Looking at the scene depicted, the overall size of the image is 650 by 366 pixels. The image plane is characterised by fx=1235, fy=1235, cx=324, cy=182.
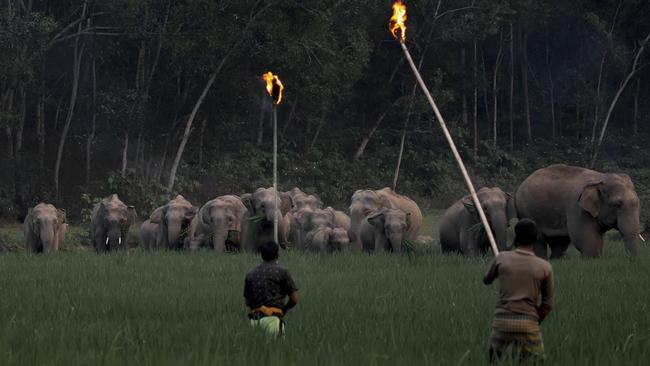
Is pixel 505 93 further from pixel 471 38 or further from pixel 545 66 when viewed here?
pixel 471 38

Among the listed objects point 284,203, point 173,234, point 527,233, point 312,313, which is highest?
point 284,203

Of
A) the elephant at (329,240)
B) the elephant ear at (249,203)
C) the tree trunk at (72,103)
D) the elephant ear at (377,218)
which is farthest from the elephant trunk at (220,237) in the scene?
the tree trunk at (72,103)

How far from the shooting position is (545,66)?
71688mm

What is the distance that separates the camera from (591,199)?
76.3 ft

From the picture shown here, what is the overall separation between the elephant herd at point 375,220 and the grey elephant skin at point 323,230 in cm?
3

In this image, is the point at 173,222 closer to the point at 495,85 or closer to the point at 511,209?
the point at 511,209

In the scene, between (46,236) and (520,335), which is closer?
(520,335)

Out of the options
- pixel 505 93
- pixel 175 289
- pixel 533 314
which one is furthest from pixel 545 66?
pixel 533 314

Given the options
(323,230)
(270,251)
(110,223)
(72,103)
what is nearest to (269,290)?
(270,251)

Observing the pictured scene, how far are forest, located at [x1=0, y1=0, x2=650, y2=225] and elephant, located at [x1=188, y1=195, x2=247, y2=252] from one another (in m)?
9.91

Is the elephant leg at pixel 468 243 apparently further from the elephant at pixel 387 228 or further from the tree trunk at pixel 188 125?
the tree trunk at pixel 188 125

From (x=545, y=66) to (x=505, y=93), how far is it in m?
2.78

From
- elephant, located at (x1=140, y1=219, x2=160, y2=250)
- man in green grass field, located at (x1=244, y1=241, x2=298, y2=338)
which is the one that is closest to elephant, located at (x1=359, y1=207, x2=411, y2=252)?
elephant, located at (x1=140, y1=219, x2=160, y2=250)

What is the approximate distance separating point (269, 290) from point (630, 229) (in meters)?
13.6
